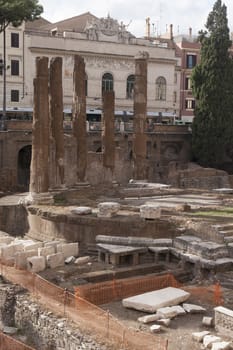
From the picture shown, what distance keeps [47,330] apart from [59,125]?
1405 cm

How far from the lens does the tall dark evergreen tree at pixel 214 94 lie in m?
36.2

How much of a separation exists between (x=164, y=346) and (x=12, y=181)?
20222 millimetres

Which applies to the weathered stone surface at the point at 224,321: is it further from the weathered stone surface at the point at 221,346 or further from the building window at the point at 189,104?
the building window at the point at 189,104

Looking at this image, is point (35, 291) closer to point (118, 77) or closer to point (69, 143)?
point (69, 143)

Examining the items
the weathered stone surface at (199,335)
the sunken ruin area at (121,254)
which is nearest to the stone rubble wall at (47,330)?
the sunken ruin area at (121,254)

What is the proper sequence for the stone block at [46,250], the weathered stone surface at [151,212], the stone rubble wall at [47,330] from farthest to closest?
the weathered stone surface at [151,212] < the stone block at [46,250] < the stone rubble wall at [47,330]

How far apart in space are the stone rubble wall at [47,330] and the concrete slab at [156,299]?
5.26 ft

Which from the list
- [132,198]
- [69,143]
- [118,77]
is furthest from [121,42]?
[132,198]

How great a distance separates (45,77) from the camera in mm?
21234

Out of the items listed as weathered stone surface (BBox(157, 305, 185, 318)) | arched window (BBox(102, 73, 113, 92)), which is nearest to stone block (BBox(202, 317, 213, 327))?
weathered stone surface (BBox(157, 305, 185, 318))

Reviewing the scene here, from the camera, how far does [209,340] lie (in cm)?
965

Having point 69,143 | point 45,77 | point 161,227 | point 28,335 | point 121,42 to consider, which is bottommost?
point 28,335

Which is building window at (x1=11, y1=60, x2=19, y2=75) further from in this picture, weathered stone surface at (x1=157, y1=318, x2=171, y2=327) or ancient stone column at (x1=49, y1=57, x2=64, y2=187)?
weathered stone surface at (x1=157, y1=318, x2=171, y2=327)

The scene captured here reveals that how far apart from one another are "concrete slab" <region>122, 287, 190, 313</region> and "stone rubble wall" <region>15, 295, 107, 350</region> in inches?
63.2
